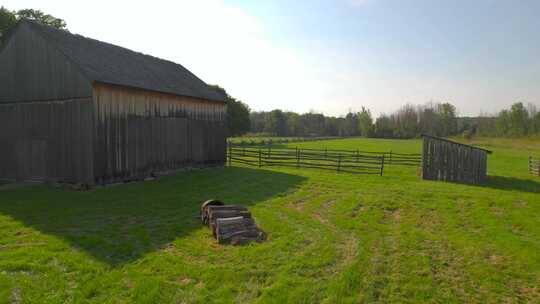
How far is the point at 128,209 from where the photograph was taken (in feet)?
31.8

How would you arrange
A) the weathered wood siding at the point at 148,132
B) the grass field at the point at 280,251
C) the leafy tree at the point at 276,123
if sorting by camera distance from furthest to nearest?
the leafy tree at the point at 276,123 < the weathered wood siding at the point at 148,132 < the grass field at the point at 280,251

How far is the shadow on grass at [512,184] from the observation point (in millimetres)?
16000

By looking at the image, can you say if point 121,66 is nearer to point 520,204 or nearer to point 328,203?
point 328,203

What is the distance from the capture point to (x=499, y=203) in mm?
10641

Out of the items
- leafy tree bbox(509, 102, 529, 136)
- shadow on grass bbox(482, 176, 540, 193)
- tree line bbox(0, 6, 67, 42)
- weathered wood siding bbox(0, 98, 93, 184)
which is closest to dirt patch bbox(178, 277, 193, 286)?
weathered wood siding bbox(0, 98, 93, 184)

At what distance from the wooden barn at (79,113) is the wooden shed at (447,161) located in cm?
1327

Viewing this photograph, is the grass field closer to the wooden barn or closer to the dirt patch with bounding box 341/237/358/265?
the dirt patch with bounding box 341/237/358/265

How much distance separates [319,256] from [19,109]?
1562 centimetres

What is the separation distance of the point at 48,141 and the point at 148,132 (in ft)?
13.5

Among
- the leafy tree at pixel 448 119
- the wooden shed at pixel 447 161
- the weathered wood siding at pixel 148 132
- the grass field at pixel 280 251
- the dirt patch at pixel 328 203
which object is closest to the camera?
the grass field at pixel 280 251

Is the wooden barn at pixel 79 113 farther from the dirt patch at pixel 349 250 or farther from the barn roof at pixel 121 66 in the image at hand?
the dirt patch at pixel 349 250


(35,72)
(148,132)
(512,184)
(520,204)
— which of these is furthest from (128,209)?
(512,184)

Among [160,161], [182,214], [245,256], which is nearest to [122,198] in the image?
[182,214]

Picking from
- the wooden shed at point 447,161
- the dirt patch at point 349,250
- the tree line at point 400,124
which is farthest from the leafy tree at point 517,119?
the dirt patch at point 349,250
